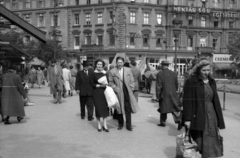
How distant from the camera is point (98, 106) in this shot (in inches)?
312

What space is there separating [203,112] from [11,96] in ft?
19.8

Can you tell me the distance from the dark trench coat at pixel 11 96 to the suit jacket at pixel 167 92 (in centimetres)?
390

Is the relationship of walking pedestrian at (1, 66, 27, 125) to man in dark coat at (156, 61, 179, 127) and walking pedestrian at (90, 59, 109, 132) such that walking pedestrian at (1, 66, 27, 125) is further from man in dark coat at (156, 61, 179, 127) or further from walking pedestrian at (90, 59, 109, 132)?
man in dark coat at (156, 61, 179, 127)

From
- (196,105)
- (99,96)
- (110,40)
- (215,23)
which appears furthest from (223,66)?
(196,105)

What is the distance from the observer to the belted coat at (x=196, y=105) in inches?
181

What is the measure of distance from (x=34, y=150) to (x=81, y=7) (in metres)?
44.2

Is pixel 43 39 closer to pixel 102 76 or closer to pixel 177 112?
pixel 102 76

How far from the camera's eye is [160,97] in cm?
841

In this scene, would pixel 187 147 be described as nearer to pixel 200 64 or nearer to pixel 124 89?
pixel 200 64

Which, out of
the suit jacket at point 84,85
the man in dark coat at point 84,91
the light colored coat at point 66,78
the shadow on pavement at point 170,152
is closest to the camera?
the shadow on pavement at point 170,152

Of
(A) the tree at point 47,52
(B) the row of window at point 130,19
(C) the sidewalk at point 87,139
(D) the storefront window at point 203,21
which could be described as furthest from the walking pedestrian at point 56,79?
(D) the storefront window at point 203,21

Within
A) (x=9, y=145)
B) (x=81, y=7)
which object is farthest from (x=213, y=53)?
(x=9, y=145)

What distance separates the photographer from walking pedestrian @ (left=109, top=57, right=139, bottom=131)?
7992mm

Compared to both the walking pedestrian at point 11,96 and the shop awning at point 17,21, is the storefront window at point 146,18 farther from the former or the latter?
the walking pedestrian at point 11,96
